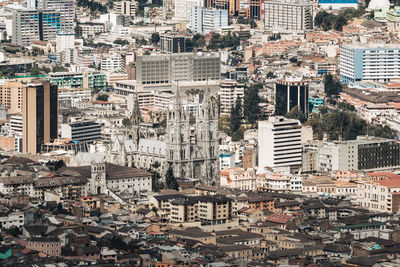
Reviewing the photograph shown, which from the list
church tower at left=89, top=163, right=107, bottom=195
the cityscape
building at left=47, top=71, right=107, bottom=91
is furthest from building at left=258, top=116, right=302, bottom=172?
building at left=47, top=71, right=107, bottom=91

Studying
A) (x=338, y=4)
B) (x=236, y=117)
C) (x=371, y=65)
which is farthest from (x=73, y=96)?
(x=338, y=4)

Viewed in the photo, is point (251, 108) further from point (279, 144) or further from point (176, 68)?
point (176, 68)

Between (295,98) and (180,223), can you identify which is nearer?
(180,223)

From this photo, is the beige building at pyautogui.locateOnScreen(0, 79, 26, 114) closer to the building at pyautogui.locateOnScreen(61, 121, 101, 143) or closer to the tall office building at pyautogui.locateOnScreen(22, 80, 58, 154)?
the building at pyautogui.locateOnScreen(61, 121, 101, 143)

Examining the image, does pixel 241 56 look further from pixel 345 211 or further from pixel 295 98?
pixel 345 211

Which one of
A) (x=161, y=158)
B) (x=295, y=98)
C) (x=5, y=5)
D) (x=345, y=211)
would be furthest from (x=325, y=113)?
(x=5, y=5)

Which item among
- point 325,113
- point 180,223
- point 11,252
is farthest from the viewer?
point 325,113

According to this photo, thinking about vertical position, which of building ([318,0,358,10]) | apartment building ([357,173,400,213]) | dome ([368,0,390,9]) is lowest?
apartment building ([357,173,400,213])

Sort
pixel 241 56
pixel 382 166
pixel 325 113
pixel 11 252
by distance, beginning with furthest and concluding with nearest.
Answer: pixel 241 56
pixel 325 113
pixel 382 166
pixel 11 252
